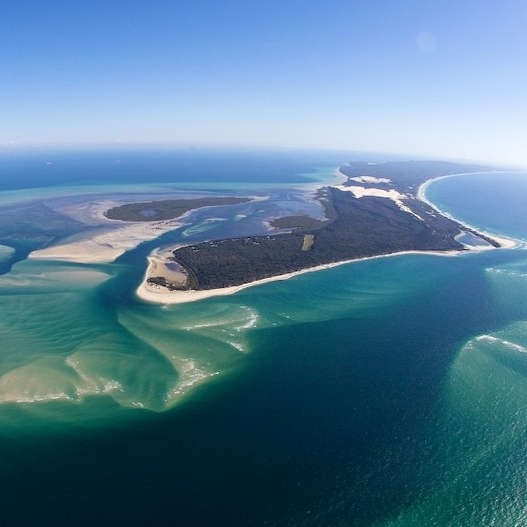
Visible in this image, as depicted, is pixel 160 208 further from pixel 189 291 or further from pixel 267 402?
pixel 267 402

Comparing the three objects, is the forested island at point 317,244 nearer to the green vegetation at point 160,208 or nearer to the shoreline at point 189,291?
the shoreline at point 189,291

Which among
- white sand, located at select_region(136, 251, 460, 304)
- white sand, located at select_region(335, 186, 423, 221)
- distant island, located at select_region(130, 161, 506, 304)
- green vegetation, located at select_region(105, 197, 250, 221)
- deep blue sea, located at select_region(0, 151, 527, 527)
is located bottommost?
deep blue sea, located at select_region(0, 151, 527, 527)

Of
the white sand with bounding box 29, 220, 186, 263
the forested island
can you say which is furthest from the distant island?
the white sand with bounding box 29, 220, 186, 263

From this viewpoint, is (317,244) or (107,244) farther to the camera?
(317,244)

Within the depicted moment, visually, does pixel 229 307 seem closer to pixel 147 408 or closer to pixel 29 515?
pixel 147 408

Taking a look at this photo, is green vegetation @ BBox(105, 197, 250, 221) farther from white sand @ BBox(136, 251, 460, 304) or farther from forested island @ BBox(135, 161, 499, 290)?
white sand @ BBox(136, 251, 460, 304)

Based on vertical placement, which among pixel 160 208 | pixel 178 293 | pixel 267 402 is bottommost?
pixel 267 402

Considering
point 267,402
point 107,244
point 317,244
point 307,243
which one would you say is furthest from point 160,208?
point 267,402

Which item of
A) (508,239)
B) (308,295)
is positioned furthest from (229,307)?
(508,239)
